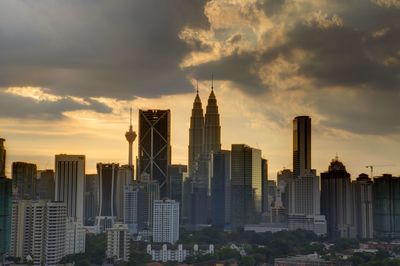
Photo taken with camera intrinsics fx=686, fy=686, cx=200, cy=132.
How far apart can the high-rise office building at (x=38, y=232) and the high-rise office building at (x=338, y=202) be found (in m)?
9.87

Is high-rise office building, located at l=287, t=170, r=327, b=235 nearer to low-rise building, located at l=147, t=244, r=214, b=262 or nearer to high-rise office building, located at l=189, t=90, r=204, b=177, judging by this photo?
high-rise office building, located at l=189, t=90, r=204, b=177

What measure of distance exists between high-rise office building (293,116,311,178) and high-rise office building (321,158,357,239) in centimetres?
328

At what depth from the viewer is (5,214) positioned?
1114cm

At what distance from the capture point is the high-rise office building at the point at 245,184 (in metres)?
22.8

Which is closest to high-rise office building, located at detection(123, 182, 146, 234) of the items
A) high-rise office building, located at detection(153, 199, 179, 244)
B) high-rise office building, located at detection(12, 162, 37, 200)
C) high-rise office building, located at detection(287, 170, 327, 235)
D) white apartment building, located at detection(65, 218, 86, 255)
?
high-rise office building, located at detection(153, 199, 179, 244)

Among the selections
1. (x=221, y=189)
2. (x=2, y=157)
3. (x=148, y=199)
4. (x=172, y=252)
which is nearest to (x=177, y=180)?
(x=221, y=189)

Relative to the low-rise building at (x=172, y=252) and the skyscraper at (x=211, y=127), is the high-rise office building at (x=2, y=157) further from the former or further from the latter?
the skyscraper at (x=211, y=127)

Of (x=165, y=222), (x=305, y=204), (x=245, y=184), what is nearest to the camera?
(x=165, y=222)

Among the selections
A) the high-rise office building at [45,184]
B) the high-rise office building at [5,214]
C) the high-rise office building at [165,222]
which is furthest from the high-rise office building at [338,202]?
the high-rise office building at [5,214]

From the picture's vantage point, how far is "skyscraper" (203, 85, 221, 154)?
1142 inches

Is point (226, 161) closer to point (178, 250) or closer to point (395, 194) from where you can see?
point (395, 194)

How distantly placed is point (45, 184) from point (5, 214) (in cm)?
927

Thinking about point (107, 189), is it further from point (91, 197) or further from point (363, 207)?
point (363, 207)

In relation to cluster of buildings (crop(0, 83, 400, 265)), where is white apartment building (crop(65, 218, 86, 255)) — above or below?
below
